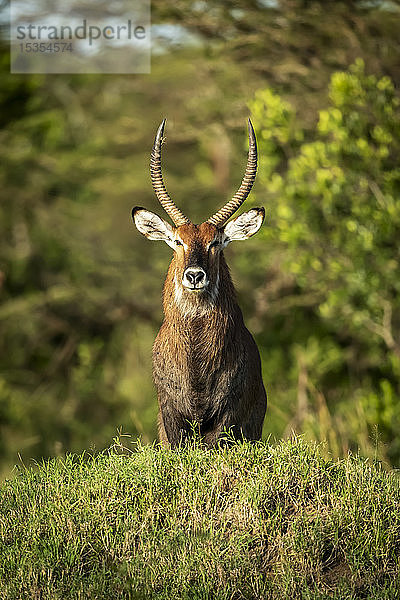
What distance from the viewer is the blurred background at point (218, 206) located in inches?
417

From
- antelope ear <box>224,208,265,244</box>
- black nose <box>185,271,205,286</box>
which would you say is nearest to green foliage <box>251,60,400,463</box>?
antelope ear <box>224,208,265,244</box>

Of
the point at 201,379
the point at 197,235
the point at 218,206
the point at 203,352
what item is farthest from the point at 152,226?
the point at 218,206

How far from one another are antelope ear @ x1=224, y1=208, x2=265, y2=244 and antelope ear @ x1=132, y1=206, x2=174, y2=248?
41 cm

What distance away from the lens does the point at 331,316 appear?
11.5 metres

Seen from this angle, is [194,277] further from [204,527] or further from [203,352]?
[204,527]

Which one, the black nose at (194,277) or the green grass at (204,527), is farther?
the black nose at (194,277)

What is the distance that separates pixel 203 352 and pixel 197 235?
790 millimetres

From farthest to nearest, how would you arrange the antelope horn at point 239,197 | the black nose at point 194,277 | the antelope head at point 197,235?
1. the antelope horn at point 239,197
2. the antelope head at point 197,235
3. the black nose at point 194,277

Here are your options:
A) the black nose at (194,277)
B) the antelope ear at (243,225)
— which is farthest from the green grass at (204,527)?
the antelope ear at (243,225)

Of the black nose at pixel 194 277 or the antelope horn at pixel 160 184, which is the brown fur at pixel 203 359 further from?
the antelope horn at pixel 160 184

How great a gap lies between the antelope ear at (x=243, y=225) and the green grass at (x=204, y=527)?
1.58 meters

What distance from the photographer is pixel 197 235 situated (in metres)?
6.26

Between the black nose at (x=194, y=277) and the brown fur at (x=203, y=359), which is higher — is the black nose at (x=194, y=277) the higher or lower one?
the higher one

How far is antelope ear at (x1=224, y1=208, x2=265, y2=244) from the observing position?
→ 21.5 feet
